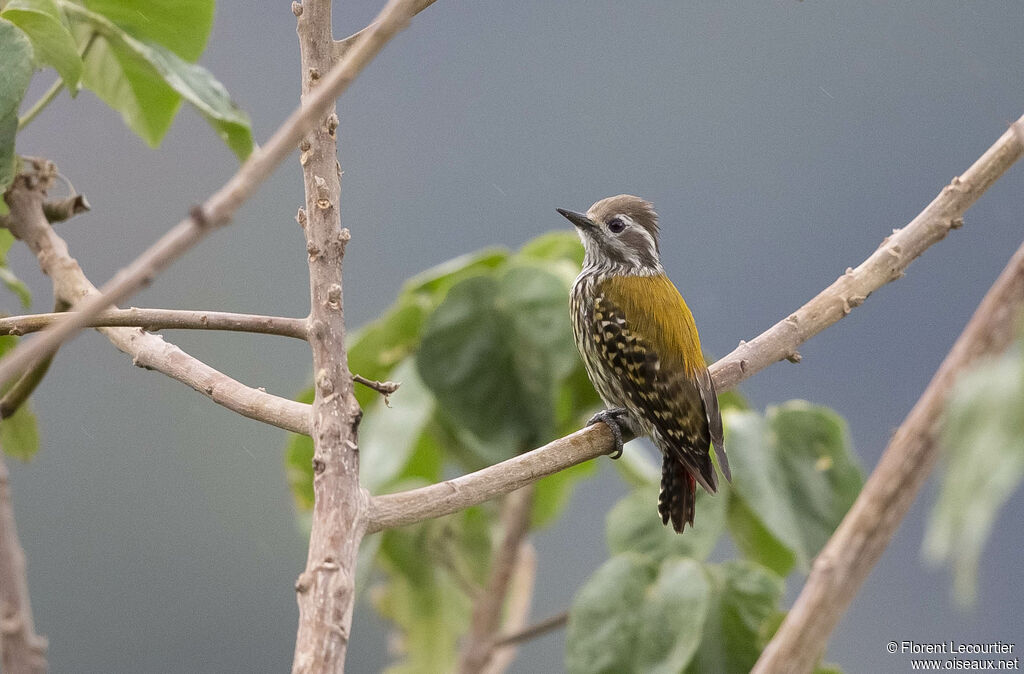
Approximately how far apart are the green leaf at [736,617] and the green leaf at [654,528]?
0.31 feet

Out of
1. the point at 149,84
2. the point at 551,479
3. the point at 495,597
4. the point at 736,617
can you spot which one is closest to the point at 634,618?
the point at 736,617

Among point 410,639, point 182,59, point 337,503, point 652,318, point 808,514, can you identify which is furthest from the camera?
point 410,639

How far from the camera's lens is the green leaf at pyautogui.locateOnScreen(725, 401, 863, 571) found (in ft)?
6.19

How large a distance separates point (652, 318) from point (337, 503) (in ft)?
3.30

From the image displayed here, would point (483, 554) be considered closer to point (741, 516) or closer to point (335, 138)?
point (741, 516)

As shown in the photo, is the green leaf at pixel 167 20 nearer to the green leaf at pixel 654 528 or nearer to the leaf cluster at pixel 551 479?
the leaf cluster at pixel 551 479

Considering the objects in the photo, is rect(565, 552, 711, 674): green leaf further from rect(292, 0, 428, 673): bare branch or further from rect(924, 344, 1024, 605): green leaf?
rect(924, 344, 1024, 605): green leaf

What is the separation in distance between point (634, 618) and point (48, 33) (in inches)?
51.6

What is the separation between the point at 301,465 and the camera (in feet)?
6.75

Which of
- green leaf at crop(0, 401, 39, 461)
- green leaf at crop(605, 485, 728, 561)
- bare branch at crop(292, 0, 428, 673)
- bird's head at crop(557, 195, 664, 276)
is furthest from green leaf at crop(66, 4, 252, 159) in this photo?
green leaf at crop(605, 485, 728, 561)

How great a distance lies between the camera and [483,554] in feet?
7.48

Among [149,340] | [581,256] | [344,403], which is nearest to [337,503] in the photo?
[344,403]

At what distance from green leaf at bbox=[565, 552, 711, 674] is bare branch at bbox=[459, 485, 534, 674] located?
251mm

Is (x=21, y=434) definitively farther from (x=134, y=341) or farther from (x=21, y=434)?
(x=134, y=341)
